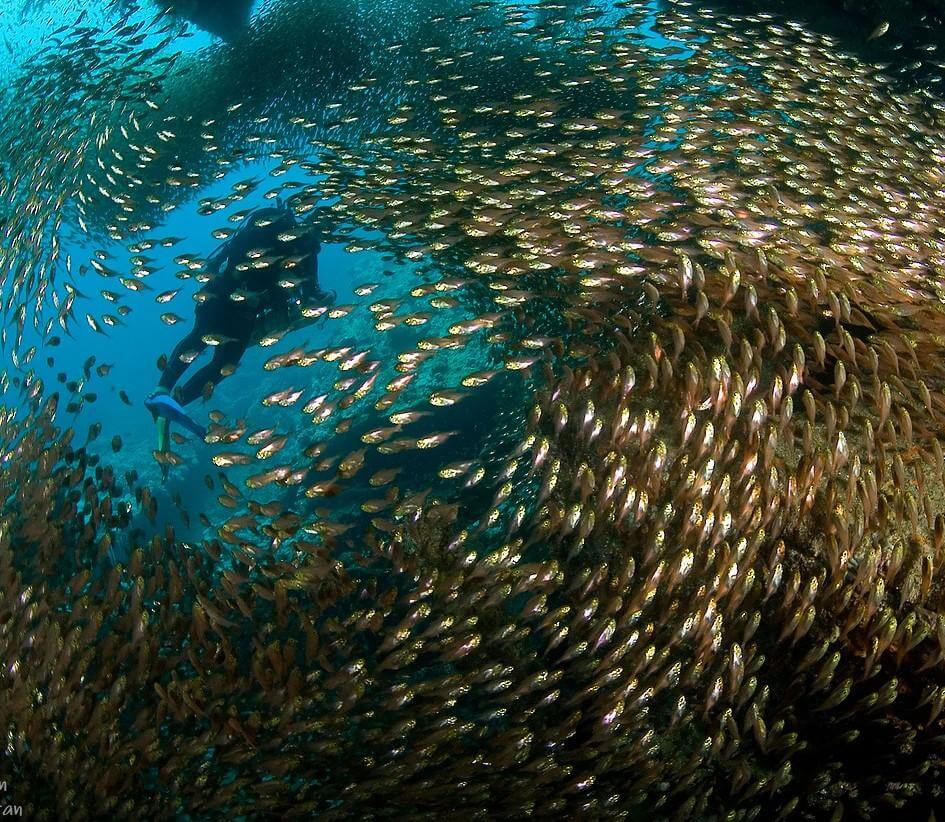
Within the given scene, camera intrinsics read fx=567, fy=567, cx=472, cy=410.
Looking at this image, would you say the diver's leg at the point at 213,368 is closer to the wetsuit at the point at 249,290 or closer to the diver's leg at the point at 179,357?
the wetsuit at the point at 249,290

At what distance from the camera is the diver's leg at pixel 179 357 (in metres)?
8.05

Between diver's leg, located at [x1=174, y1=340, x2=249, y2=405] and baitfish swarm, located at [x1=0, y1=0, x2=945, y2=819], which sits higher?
baitfish swarm, located at [x1=0, y1=0, x2=945, y2=819]

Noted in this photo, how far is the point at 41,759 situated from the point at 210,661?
1162 millimetres

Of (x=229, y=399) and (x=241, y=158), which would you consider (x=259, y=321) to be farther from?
(x=229, y=399)

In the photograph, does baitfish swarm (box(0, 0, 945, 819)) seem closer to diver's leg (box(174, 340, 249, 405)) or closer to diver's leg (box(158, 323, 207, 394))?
diver's leg (box(158, 323, 207, 394))

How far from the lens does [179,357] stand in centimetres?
795

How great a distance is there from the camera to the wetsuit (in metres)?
8.18

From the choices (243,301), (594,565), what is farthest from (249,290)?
(594,565)

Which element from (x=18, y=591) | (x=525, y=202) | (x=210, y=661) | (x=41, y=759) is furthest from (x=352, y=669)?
(x=525, y=202)

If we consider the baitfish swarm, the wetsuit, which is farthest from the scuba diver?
the baitfish swarm

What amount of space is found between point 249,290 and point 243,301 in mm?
205

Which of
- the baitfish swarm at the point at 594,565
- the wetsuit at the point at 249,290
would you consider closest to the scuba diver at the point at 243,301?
the wetsuit at the point at 249,290

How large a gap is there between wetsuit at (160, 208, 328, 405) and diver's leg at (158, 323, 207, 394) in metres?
0.01

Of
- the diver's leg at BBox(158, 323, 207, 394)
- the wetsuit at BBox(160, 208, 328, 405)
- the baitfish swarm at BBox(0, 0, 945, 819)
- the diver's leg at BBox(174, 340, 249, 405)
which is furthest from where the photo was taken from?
the diver's leg at BBox(174, 340, 249, 405)
